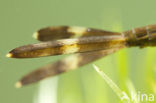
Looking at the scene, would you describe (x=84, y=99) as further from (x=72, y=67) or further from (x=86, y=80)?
(x=72, y=67)

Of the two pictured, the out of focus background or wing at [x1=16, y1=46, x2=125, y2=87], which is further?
the out of focus background

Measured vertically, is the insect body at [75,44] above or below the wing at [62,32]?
below

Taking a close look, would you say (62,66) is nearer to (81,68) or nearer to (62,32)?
(62,32)

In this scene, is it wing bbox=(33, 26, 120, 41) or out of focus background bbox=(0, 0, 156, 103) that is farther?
out of focus background bbox=(0, 0, 156, 103)

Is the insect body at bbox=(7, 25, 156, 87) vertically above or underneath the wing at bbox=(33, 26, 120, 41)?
underneath

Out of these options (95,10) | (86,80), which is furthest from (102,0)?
(86,80)
